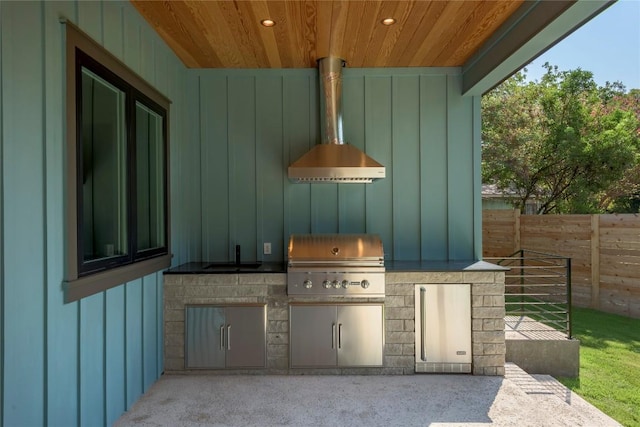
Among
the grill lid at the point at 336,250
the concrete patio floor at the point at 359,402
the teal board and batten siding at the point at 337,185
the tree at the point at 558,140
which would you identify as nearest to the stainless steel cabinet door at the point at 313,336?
the concrete patio floor at the point at 359,402

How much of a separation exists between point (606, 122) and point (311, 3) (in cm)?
724

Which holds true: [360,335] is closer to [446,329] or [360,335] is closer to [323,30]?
[446,329]

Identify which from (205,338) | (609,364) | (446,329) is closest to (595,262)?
(609,364)

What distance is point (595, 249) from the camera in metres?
5.52

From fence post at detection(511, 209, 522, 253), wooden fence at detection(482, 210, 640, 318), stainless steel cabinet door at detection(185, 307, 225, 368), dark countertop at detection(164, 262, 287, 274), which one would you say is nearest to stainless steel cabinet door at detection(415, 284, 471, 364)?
dark countertop at detection(164, 262, 287, 274)

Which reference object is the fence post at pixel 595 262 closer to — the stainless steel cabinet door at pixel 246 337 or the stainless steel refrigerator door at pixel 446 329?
the stainless steel refrigerator door at pixel 446 329

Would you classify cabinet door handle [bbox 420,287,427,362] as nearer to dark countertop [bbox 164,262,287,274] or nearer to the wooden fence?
dark countertop [bbox 164,262,287,274]

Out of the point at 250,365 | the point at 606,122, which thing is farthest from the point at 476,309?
the point at 606,122

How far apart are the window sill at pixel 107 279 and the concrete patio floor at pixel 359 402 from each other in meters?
0.89

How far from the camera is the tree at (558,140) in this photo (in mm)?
7088

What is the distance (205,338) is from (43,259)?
5.46 feet

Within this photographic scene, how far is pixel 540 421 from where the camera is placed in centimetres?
241

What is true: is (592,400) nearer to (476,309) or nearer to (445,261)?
(476,309)

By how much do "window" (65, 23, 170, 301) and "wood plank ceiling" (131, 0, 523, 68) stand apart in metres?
0.56
